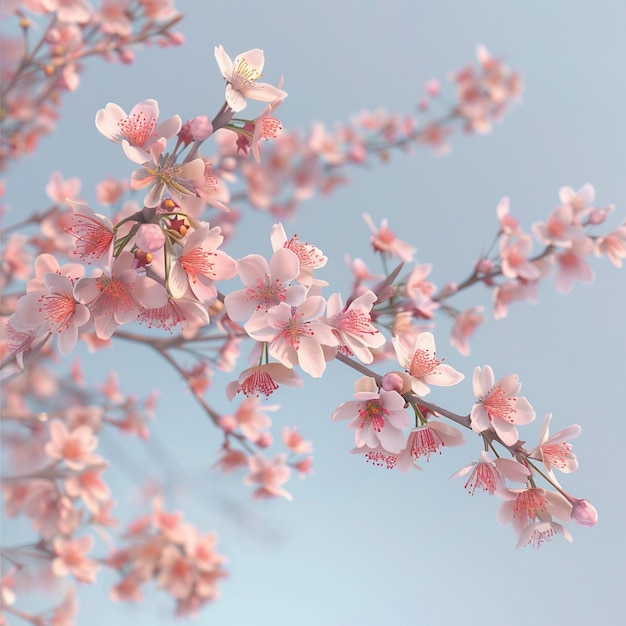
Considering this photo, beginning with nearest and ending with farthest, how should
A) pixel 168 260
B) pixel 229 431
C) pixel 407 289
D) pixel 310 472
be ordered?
pixel 168 260 < pixel 407 289 < pixel 229 431 < pixel 310 472

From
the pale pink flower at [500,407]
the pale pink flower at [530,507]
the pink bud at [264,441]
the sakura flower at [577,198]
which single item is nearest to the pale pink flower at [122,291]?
the pale pink flower at [500,407]

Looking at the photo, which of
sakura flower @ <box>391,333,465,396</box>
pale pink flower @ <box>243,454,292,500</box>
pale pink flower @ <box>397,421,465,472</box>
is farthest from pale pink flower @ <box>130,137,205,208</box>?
pale pink flower @ <box>243,454,292,500</box>

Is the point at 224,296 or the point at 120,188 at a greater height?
the point at 224,296

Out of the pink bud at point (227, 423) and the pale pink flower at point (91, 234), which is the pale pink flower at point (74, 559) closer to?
the pink bud at point (227, 423)

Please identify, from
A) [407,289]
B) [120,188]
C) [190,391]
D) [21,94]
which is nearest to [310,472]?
[190,391]

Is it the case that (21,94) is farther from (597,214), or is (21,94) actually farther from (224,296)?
(597,214)

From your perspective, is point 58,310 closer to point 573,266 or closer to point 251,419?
point 251,419
